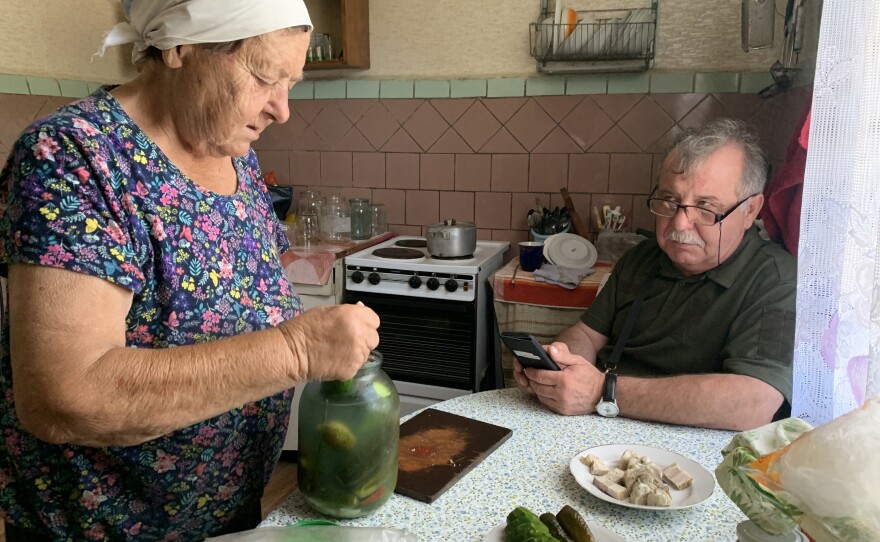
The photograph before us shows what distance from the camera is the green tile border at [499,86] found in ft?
9.39

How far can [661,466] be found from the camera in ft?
3.82

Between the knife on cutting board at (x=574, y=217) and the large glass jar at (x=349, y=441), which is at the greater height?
the knife on cutting board at (x=574, y=217)

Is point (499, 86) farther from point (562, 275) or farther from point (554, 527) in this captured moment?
point (554, 527)

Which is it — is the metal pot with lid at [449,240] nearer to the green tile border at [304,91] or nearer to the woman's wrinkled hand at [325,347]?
the green tile border at [304,91]

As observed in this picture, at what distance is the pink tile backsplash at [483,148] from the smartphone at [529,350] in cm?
179

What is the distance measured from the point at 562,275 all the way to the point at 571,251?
29cm

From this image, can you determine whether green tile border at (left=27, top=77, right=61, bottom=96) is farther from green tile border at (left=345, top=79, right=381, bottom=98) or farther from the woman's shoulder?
the woman's shoulder

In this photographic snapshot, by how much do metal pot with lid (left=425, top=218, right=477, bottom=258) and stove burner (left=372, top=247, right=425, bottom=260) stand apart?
101 mm

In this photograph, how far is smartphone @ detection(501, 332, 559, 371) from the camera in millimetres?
1395

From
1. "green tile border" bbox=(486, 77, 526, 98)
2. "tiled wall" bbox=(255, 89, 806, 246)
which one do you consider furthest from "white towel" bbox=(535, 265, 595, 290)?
"green tile border" bbox=(486, 77, 526, 98)

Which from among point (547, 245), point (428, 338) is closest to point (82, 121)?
point (428, 338)

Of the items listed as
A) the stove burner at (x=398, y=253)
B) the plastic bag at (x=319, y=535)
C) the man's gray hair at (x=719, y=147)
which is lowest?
the plastic bag at (x=319, y=535)

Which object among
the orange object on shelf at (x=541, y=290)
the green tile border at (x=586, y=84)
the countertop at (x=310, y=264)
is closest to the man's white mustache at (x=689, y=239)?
the orange object on shelf at (x=541, y=290)

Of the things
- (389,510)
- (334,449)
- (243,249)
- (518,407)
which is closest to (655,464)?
(518,407)
